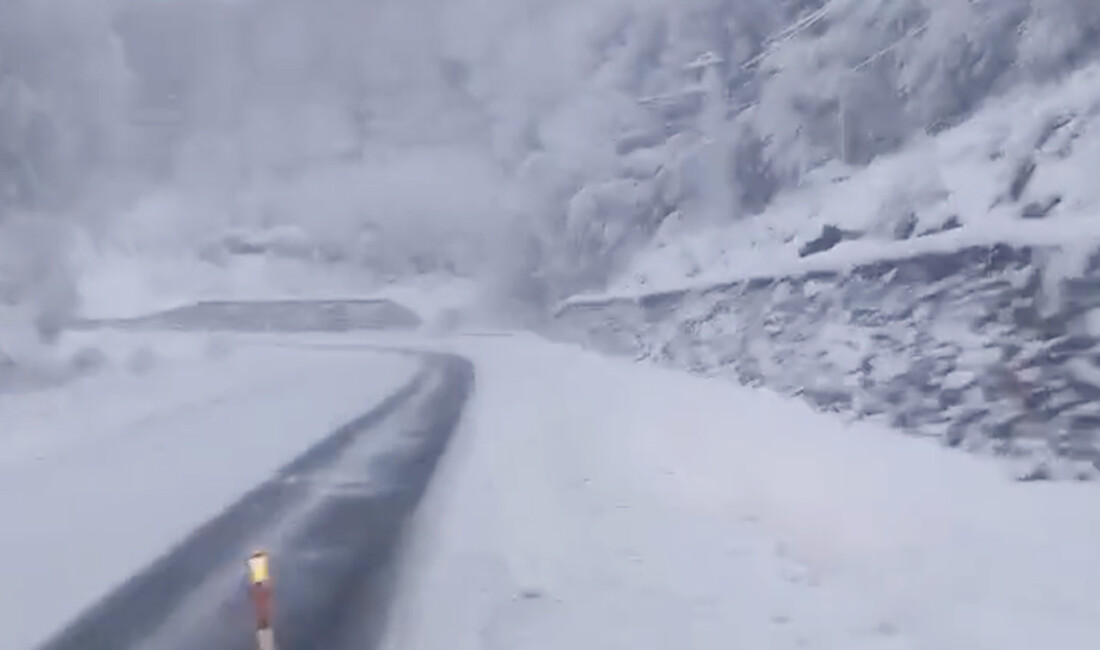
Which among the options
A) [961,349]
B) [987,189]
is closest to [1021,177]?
[987,189]

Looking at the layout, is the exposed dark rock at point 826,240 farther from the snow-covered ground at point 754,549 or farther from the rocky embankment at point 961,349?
the snow-covered ground at point 754,549

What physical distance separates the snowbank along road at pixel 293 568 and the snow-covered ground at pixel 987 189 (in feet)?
19.4

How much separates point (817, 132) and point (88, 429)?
58.5ft

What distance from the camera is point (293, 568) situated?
9297mm

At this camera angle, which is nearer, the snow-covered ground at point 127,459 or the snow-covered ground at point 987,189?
the snow-covered ground at point 127,459

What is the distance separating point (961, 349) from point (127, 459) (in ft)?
36.4

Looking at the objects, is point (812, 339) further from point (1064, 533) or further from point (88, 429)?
point (88, 429)

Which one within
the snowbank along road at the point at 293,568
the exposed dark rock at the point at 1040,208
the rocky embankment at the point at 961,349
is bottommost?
the snowbank along road at the point at 293,568

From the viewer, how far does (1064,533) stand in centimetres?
820

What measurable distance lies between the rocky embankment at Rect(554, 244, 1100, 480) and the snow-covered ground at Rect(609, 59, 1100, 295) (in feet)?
0.69

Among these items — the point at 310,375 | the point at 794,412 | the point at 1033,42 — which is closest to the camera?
the point at 794,412

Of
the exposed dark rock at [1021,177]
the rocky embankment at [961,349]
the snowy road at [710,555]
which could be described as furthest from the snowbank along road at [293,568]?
the exposed dark rock at [1021,177]

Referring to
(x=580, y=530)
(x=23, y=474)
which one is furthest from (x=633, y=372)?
(x=580, y=530)

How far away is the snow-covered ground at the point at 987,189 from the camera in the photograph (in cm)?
1106
